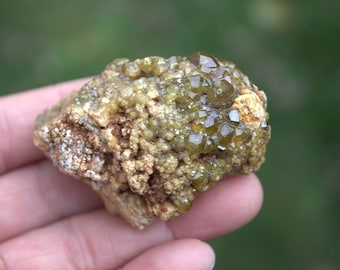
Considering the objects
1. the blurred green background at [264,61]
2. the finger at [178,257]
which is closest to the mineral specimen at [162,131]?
the finger at [178,257]

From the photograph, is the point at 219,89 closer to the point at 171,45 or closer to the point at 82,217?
the point at 82,217

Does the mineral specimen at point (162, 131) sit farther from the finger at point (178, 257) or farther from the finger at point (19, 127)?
the finger at point (19, 127)

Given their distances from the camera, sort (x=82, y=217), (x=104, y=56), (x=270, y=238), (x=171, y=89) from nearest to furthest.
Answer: (x=171, y=89) < (x=82, y=217) < (x=270, y=238) < (x=104, y=56)

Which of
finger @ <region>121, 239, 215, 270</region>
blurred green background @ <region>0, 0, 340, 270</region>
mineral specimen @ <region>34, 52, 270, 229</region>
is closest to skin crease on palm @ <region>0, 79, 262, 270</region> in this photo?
finger @ <region>121, 239, 215, 270</region>

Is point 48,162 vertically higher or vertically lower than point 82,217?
higher

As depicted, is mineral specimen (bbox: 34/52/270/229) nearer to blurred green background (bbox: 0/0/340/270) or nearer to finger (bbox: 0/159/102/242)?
finger (bbox: 0/159/102/242)

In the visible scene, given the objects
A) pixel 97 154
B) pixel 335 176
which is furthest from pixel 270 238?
pixel 97 154

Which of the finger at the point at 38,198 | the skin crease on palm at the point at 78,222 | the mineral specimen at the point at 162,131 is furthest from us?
the finger at the point at 38,198
